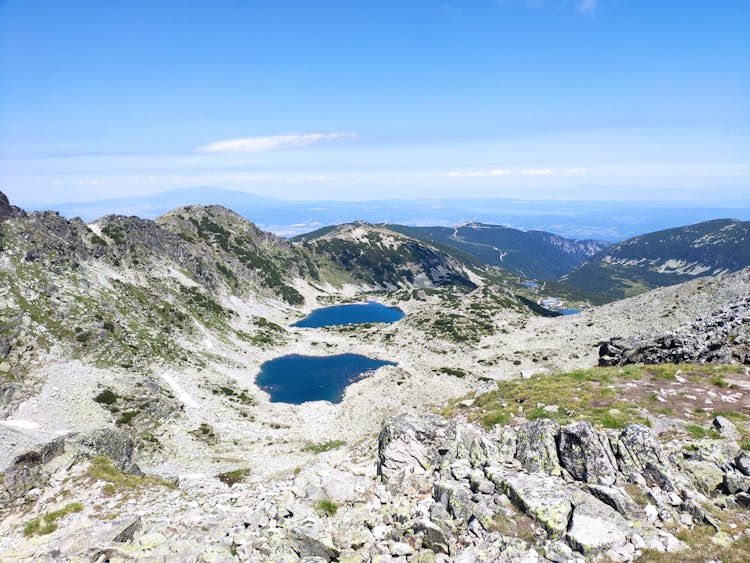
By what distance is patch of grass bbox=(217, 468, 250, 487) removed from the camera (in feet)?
161

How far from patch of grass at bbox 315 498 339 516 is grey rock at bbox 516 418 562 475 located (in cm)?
1004

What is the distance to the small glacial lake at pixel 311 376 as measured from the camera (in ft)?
338

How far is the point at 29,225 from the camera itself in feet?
365

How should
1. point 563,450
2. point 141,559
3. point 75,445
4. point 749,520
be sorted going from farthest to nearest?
point 75,445, point 563,450, point 141,559, point 749,520

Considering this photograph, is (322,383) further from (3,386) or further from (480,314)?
(480,314)

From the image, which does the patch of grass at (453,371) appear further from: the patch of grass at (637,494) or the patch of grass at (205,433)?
the patch of grass at (637,494)

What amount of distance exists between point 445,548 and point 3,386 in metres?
81.9

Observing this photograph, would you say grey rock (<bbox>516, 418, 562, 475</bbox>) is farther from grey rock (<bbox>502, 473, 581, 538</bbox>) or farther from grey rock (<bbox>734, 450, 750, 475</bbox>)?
grey rock (<bbox>734, 450, 750, 475</bbox>)

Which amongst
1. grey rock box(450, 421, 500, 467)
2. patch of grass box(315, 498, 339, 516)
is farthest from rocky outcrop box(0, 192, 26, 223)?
grey rock box(450, 421, 500, 467)

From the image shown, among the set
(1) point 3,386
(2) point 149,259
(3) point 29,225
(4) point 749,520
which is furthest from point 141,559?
(2) point 149,259

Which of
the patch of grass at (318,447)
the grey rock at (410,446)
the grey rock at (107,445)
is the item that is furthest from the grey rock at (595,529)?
the patch of grass at (318,447)

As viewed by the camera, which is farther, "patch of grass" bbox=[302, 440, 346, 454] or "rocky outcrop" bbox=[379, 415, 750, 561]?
"patch of grass" bbox=[302, 440, 346, 454]

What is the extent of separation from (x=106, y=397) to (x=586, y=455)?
266 ft

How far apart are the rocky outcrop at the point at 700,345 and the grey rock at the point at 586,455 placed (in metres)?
31.3
